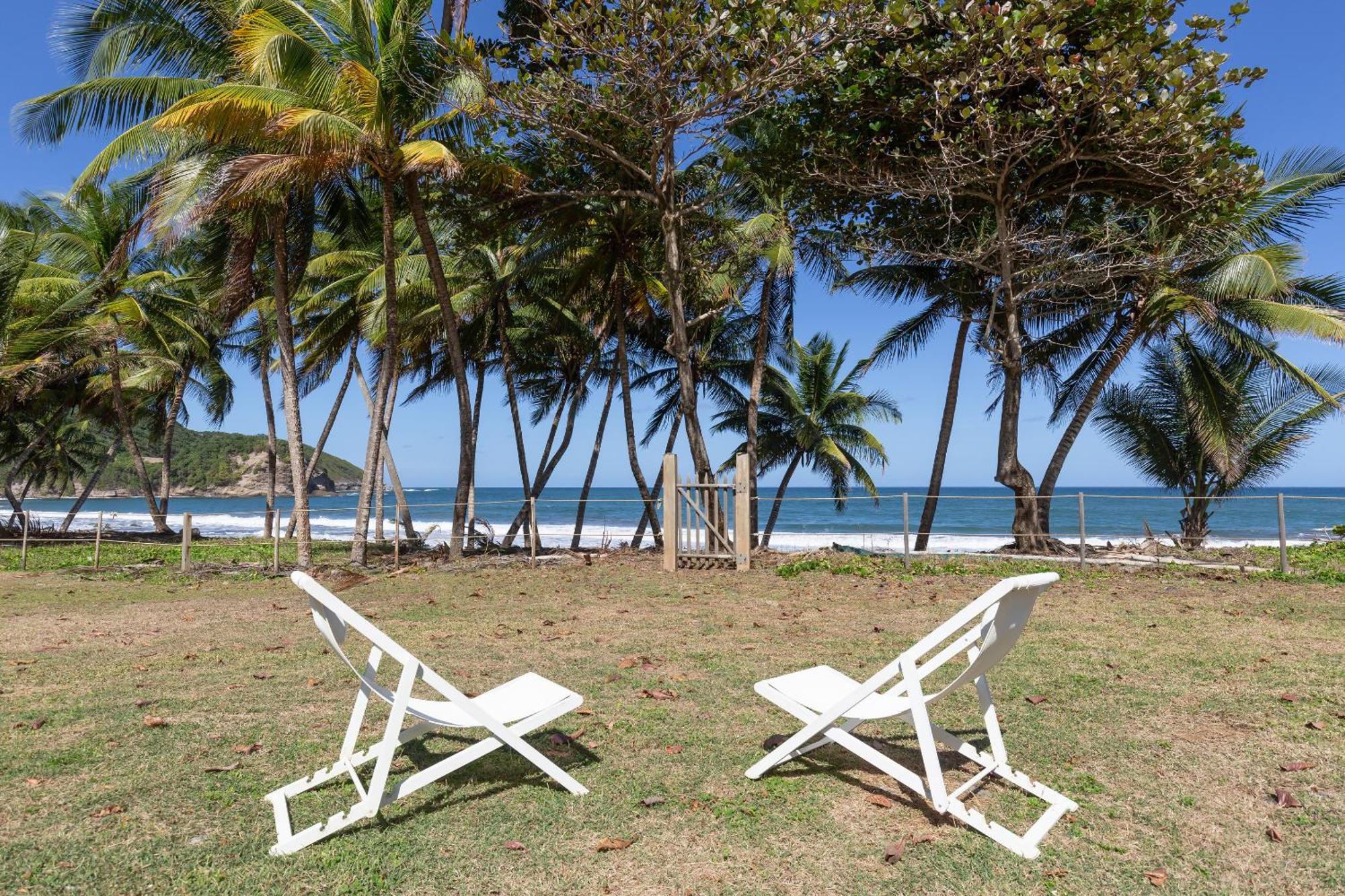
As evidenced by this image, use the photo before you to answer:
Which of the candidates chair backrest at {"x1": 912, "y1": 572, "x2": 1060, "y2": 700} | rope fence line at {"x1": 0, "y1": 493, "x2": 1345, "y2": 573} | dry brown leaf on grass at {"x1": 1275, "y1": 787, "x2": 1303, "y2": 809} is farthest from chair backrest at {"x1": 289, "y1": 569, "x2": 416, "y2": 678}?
rope fence line at {"x1": 0, "y1": 493, "x2": 1345, "y2": 573}

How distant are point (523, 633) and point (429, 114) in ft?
31.3

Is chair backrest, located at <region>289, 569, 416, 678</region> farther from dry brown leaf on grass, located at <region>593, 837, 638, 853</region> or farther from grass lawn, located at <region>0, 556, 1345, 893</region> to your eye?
dry brown leaf on grass, located at <region>593, 837, 638, 853</region>

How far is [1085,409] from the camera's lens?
15.5m

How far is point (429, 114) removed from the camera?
13.3 meters

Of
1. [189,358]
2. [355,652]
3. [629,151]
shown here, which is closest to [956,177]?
[629,151]

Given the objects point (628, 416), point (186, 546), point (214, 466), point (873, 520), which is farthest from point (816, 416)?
point (214, 466)

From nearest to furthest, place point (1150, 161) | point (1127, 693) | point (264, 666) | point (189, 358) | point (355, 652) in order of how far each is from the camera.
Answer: point (1127, 693), point (264, 666), point (355, 652), point (1150, 161), point (189, 358)

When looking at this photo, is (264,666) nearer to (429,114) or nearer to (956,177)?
(429,114)

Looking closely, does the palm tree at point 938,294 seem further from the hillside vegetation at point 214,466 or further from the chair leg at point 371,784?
the hillside vegetation at point 214,466

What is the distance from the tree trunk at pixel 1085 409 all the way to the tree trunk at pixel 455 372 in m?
10.2

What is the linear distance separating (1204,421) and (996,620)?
48.6 feet

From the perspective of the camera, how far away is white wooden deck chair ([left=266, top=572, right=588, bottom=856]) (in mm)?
3084

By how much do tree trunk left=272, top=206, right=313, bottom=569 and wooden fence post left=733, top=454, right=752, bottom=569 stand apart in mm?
6551

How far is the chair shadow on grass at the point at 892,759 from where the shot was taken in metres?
3.55
